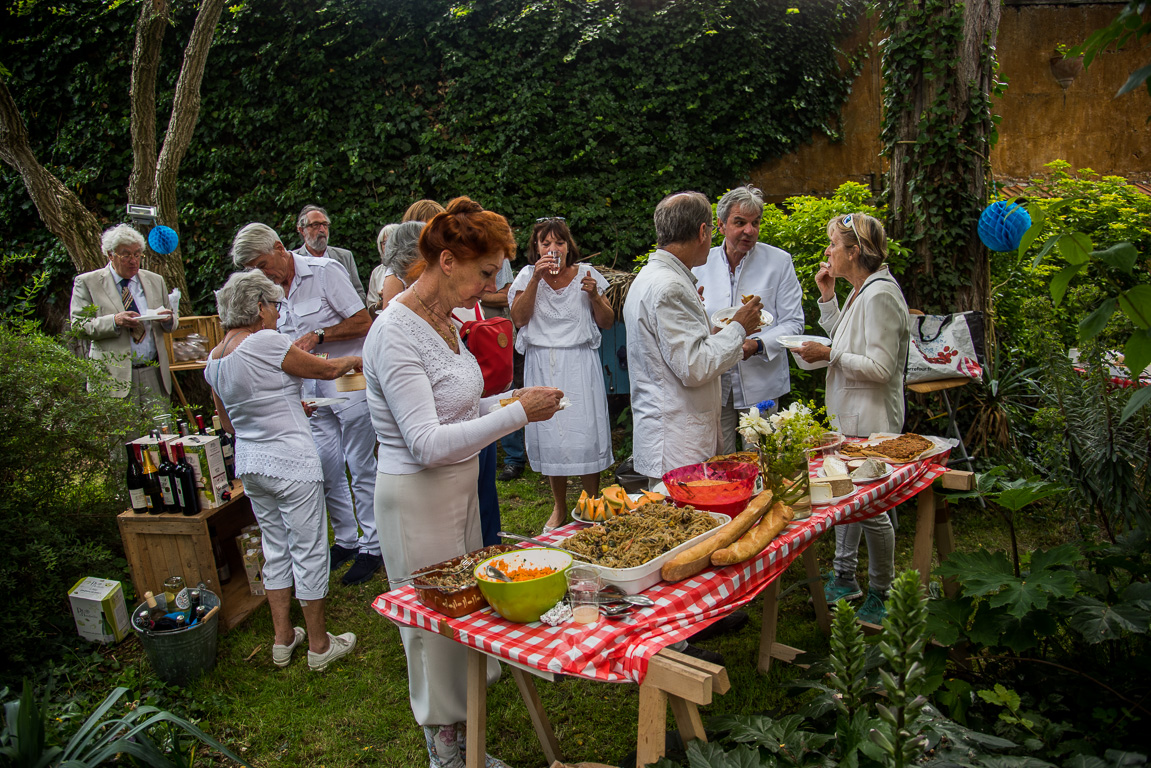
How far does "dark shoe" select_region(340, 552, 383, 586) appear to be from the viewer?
15.3ft

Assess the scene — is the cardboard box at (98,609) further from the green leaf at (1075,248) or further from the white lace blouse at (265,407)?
the green leaf at (1075,248)

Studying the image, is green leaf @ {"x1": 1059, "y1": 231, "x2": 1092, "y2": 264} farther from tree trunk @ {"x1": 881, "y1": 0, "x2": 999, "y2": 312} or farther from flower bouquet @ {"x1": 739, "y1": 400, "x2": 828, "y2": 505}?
tree trunk @ {"x1": 881, "y1": 0, "x2": 999, "y2": 312}

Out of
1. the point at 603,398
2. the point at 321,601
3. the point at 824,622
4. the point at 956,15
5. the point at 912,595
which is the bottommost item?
the point at 824,622

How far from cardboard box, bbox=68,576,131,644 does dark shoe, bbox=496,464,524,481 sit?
3.13 metres

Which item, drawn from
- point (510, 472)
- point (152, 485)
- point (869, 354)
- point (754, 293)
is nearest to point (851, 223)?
point (869, 354)

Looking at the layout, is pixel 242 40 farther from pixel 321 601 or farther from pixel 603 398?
pixel 321 601

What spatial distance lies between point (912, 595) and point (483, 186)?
805cm

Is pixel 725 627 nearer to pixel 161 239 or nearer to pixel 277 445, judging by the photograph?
pixel 277 445

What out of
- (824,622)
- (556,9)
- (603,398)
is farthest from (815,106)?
(824,622)

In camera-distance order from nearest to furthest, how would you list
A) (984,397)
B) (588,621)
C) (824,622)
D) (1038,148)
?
(588,621) < (824,622) < (984,397) < (1038,148)

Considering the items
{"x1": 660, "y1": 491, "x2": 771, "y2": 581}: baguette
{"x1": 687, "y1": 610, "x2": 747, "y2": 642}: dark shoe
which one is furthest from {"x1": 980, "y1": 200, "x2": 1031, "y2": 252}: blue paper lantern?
{"x1": 660, "y1": 491, "x2": 771, "y2": 581}: baguette

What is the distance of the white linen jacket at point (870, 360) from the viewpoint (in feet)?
11.5

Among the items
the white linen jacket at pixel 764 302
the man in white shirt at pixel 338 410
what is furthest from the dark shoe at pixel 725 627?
the man in white shirt at pixel 338 410

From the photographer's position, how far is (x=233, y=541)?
4492 millimetres
